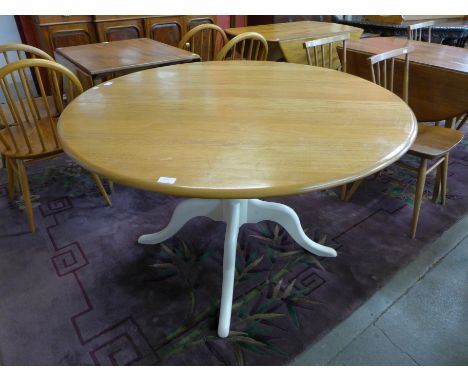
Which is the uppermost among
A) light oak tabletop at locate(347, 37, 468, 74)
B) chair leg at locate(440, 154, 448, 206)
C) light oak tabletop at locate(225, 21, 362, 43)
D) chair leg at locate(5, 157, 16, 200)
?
light oak tabletop at locate(225, 21, 362, 43)

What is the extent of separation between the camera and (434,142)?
1.61 m

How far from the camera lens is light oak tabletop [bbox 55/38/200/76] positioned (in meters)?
1.81

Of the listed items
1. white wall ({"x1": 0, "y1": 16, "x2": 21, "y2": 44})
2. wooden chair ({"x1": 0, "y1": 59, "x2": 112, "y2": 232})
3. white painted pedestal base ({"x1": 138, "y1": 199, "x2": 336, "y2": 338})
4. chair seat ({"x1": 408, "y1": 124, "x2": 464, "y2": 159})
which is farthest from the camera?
white wall ({"x1": 0, "y1": 16, "x2": 21, "y2": 44})

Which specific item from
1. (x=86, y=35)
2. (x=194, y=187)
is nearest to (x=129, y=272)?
(x=194, y=187)

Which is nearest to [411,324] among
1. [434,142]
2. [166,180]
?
[434,142]

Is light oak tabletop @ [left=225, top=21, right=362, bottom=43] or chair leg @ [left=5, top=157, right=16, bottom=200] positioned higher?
light oak tabletop @ [left=225, top=21, right=362, bottom=43]

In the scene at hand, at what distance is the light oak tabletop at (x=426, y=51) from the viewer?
1.81m

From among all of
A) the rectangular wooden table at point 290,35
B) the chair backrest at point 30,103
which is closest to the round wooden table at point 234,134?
the chair backrest at point 30,103

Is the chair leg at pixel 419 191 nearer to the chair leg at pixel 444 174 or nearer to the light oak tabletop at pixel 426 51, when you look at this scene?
the chair leg at pixel 444 174

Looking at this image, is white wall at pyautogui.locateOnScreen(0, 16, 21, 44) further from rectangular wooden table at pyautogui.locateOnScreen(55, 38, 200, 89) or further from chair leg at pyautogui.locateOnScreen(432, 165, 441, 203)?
chair leg at pyautogui.locateOnScreen(432, 165, 441, 203)

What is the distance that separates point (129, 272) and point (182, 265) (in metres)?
0.22

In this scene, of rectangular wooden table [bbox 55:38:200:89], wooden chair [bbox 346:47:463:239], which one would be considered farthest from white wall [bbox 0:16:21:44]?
wooden chair [bbox 346:47:463:239]

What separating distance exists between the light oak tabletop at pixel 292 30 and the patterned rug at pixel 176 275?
1.26m

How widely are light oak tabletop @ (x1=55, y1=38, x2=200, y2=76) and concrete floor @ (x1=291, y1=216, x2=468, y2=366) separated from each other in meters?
1.59
